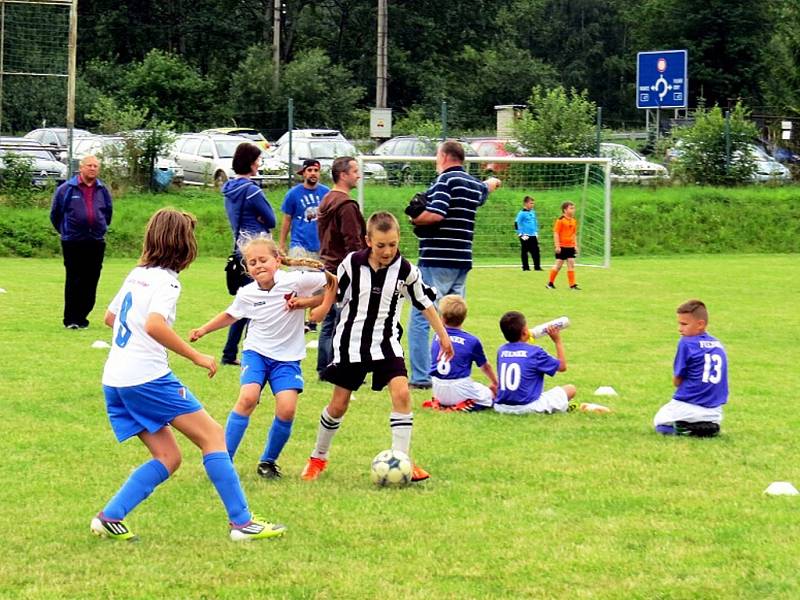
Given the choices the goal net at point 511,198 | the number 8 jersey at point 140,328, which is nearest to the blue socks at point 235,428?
the number 8 jersey at point 140,328

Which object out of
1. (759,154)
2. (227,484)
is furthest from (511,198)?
(227,484)

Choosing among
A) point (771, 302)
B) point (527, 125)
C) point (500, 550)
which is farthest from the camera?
point (527, 125)

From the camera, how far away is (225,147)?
34.2 meters

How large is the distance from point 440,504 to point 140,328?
2011mm

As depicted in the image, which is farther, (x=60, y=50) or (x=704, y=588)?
(x=60, y=50)

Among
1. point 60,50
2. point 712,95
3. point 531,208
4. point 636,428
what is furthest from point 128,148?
point 712,95

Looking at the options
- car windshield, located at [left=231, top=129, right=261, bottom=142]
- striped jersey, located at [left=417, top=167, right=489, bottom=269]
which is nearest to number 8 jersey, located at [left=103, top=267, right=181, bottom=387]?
striped jersey, located at [left=417, top=167, right=489, bottom=269]

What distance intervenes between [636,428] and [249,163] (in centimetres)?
426

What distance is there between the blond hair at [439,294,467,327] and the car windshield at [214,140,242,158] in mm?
24137

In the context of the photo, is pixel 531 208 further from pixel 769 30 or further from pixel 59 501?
pixel 769 30

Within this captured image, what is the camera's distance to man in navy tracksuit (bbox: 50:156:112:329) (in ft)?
48.7

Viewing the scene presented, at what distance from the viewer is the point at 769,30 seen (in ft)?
211

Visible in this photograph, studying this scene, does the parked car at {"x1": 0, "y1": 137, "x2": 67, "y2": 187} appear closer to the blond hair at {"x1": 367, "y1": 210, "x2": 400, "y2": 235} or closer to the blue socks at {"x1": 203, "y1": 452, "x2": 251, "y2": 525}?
the blond hair at {"x1": 367, "y1": 210, "x2": 400, "y2": 235}

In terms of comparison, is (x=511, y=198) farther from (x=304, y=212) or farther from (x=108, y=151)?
(x=304, y=212)
